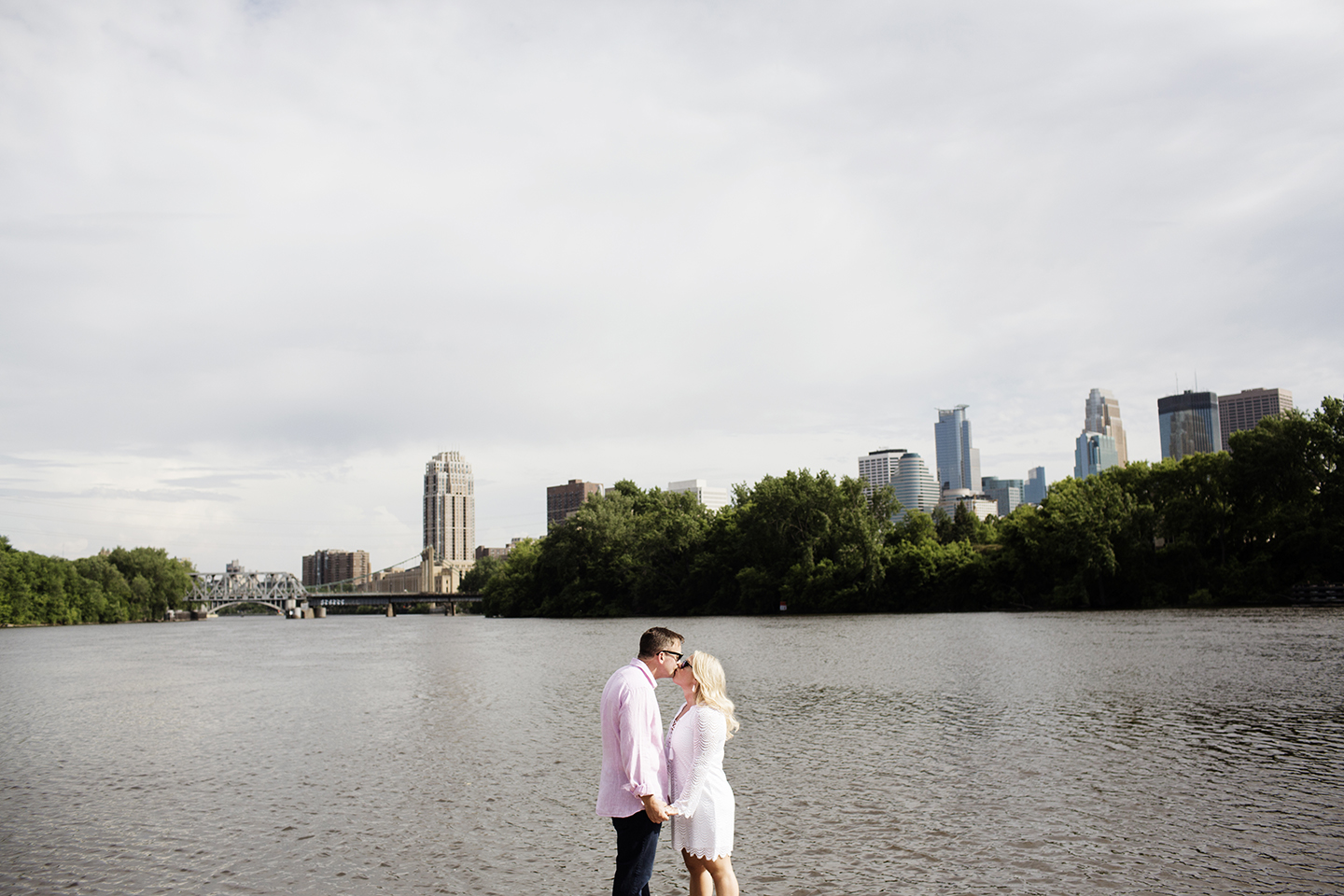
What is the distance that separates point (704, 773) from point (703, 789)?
0.13 meters

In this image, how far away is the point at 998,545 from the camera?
3698 inches

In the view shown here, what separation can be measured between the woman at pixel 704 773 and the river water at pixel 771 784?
8.42ft

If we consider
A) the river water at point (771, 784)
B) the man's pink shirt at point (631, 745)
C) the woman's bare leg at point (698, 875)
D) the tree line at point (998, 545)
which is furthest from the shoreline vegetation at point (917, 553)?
the man's pink shirt at point (631, 745)

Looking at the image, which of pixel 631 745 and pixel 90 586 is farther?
pixel 90 586

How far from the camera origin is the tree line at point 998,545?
74438 mm

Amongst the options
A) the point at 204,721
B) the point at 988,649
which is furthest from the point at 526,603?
the point at 204,721

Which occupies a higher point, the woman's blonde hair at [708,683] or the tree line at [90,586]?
the woman's blonde hair at [708,683]

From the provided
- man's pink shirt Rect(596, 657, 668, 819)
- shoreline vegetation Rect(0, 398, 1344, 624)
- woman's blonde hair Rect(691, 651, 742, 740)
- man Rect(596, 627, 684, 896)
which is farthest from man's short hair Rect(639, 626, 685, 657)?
shoreline vegetation Rect(0, 398, 1344, 624)

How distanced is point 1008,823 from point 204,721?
19051 mm

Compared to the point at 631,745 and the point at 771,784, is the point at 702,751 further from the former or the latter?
the point at 771,784

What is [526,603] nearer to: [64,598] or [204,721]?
[64,598]

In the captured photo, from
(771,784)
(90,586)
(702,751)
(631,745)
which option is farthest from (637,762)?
(90,586)

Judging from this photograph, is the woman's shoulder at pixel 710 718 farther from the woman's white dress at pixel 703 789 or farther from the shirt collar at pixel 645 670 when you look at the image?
the shirt collar at pixel 645 670

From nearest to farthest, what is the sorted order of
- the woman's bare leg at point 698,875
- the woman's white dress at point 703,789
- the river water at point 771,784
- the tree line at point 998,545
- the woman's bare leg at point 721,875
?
the woman's white dress at point 703,789 → the woman's bare leg at point 721,875 → the woman's bare leg at point 698,875 → the river water at point 771,784 → the tree line at point 998,545
